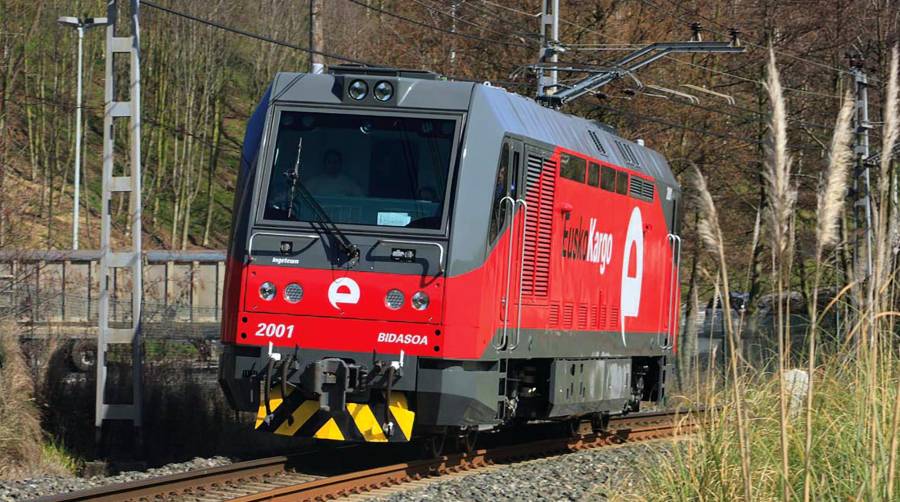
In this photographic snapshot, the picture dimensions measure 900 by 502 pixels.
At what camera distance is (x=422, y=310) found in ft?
35.2

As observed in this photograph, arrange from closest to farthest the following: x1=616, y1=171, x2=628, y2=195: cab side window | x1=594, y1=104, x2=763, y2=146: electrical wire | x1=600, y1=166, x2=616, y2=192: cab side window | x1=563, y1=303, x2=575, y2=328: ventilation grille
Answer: x1=563, y1=303, x2=575, y2=328: ventilation grille → x1=600, y1=166, x2=616, y2=192: cab side window → x1=616, y1=171, x2=628, y2=195: cab side window → x1=594, y1=104, x2=763, y2=146: electrical wire

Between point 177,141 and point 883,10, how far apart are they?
21700 millimetres

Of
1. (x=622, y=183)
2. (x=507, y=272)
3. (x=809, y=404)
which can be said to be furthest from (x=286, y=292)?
(x=809, y=404)

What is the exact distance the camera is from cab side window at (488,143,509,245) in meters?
11.2

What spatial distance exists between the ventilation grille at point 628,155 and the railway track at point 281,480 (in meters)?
3.64

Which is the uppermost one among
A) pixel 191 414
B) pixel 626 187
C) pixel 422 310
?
pixel 626 187

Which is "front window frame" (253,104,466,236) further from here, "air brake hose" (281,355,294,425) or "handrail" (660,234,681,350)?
"handrail" (660,234,681,350)

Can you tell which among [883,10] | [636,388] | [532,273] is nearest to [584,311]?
[532,273]

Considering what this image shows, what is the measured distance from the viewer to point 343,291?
10.9 m

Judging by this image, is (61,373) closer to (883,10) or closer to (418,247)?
(418,247)

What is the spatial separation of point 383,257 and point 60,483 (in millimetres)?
3172

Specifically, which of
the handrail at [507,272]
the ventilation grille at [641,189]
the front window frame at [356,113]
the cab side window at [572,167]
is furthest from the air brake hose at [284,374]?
the ventilation grille at [641,189]

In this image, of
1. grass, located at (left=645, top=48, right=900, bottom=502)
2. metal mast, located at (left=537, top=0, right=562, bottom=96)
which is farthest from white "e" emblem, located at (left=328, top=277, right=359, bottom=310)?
metal mast, located at (left=537, top=0, right=562, bottom=96)

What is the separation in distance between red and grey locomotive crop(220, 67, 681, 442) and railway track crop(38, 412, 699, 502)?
43cm
